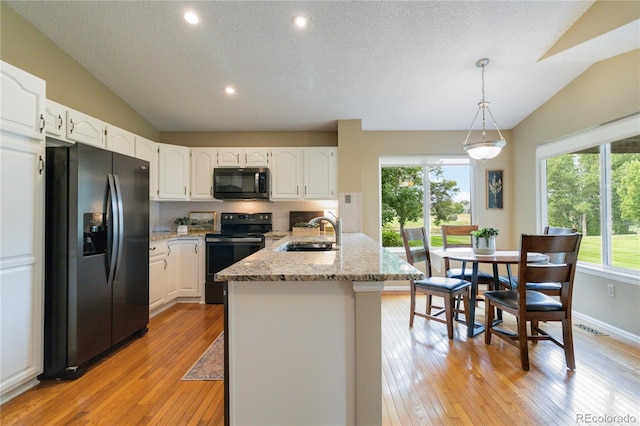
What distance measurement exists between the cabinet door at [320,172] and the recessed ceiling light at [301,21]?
1.78 m

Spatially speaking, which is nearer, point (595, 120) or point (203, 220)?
point (595, 120)

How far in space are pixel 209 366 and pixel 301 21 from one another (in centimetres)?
286

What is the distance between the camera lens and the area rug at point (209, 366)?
6.64ft

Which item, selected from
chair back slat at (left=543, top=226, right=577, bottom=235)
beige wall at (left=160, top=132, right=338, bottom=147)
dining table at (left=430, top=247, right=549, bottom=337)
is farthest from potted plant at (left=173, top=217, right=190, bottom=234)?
chair back slat at (left=543, top=226, right=577, bottom=235)

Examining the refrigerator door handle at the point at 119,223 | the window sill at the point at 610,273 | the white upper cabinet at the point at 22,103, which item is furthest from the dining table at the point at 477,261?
the white upper cabinet at the point at 22,103

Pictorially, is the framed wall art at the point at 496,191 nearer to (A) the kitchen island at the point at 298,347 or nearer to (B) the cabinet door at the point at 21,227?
(A) the kitchen island at the point at 298,347

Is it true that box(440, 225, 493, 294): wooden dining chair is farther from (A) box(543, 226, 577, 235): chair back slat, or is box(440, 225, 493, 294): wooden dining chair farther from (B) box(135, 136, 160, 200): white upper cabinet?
(B) box(135, 136, 160, 200): white upper cabinet

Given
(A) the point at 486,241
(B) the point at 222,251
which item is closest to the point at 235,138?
(B) the point at 222,251

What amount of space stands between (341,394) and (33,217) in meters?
2.23

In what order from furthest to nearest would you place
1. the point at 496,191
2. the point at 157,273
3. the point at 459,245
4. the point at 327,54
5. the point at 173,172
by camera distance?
the point at 496,191
the point at 173,172
the point at 459,245
the point at 157,273
the point at 327,54

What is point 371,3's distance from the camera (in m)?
2.22

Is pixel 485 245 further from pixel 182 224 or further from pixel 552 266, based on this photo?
pixel 182 224

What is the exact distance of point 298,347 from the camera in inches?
49.9

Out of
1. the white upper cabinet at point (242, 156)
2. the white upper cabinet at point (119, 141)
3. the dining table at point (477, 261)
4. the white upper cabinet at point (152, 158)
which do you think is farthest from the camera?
the white upper cabinet at point (242, 156)
